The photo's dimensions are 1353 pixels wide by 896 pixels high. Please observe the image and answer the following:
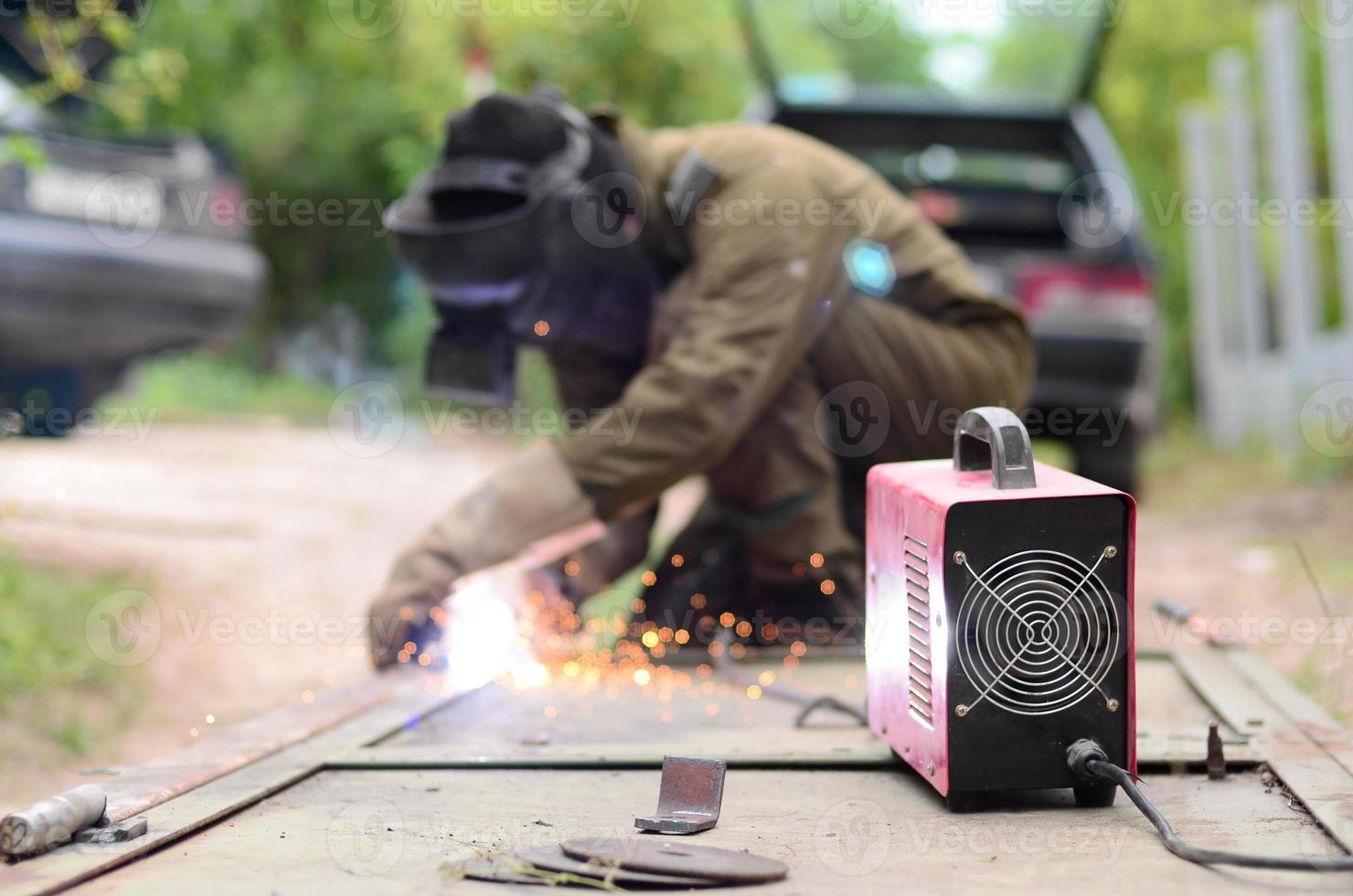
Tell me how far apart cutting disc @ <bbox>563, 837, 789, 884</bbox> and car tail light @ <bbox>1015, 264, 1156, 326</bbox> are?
4238mm

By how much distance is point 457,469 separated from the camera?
888cm

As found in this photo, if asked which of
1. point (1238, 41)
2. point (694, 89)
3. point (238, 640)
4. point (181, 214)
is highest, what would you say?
point (1238, 41)

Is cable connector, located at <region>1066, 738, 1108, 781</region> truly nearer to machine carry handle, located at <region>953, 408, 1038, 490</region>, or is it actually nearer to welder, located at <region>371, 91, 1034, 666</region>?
machine carry handle, located at <region>953, 408, 1038, 490</region>

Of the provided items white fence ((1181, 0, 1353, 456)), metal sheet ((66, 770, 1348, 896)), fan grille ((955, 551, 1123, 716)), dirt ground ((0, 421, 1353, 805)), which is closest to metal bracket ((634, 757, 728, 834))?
metal sheet ((66, 770, 1348, 896))

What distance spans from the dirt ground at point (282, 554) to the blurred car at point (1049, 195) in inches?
27.7

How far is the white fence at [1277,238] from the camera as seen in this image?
7.12 meters

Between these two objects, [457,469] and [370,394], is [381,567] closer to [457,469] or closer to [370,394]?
[457,469]

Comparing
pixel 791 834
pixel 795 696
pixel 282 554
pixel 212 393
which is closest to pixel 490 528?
pixel 795 696

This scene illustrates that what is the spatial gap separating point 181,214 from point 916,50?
41.7 ft

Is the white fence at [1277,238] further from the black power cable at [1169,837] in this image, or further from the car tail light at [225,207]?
the black power cable at [1169,837]

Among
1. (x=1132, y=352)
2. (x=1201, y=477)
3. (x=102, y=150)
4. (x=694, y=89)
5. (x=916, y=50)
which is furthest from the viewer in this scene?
(x=916, y=50)

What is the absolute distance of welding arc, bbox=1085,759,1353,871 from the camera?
4.70 ft

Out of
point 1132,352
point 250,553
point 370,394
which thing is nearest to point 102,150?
point 250,553

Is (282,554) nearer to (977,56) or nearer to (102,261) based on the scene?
(102,261)
